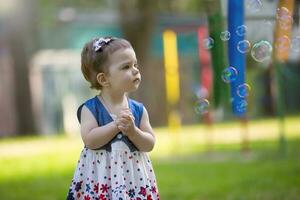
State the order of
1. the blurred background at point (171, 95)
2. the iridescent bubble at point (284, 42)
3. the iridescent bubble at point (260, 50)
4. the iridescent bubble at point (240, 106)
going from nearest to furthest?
the iridescent bubble at point (240, 106) → the iridescent bubble at point (260, 50) → the iridescent bubble at point (284, 42) → the blurred background at point (171, 95)

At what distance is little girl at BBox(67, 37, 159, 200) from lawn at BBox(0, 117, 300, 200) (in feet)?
8.14

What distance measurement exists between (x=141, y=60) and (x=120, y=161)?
664 inches

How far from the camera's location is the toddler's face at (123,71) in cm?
341

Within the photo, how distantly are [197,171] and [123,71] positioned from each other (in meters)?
5.00

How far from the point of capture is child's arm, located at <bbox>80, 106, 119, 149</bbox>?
3350mm

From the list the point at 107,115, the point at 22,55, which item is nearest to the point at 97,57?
the point at 107,115

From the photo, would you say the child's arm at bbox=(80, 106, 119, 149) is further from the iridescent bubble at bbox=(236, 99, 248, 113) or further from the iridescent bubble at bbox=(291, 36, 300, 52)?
the iridescent bubble at bbox=(291, 36, 300, 52)

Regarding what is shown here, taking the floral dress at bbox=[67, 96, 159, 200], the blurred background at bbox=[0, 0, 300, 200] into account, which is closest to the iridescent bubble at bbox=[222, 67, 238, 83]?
the blurred background at bbox=[0, 0, 300, 200]

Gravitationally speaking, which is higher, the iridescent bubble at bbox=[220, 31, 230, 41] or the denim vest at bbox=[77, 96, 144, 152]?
the iridescent bubble at bbox=[220, 31, 230, 41]

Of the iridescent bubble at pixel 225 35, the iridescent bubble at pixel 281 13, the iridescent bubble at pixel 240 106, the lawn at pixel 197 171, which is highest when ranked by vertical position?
the iridescent bubble at pixel 281 13

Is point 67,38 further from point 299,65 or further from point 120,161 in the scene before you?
point 120,161

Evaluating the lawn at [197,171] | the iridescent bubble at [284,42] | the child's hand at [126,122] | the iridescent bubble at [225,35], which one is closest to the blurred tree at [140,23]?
the lawn at [197,171]

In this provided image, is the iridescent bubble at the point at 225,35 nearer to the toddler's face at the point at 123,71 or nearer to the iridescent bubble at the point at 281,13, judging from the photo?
the iridescent bubble at the point at 281,13

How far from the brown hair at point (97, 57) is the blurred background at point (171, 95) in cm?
107
